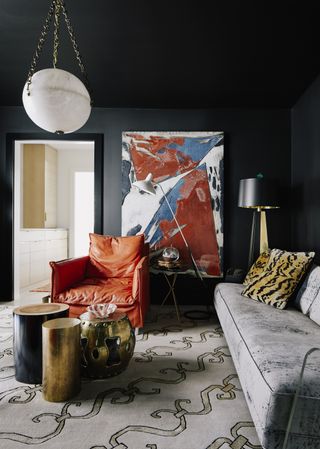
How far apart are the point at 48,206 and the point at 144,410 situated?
222 inches

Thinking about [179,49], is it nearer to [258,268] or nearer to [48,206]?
[258,268]

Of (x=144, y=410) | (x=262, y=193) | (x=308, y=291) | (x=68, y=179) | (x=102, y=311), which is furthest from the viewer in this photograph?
(x=68, y=179)

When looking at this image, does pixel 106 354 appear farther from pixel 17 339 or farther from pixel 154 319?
pixel 154 319

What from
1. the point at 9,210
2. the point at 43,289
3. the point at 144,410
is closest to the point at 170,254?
the point at 144,410

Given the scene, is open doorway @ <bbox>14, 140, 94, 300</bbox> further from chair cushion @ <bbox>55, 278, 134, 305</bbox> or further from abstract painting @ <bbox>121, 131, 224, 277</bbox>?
chair cushion @ <bbox>55, 278, 134, 305</bbox>

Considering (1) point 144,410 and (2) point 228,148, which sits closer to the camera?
(1) point 144,410

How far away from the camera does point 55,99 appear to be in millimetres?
2070

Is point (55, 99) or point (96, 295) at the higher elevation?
point (55, 99)

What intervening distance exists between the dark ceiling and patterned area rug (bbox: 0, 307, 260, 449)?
2.66 meters

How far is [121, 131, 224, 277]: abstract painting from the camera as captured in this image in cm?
434

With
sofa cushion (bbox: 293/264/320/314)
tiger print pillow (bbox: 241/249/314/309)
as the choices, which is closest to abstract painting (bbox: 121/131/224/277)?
tiger print pillow (bbox: 241/249/314/309)

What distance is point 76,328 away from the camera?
6.70 feet

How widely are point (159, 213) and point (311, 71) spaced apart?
2255 millimetres

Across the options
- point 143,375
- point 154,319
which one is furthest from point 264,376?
point 154,319
